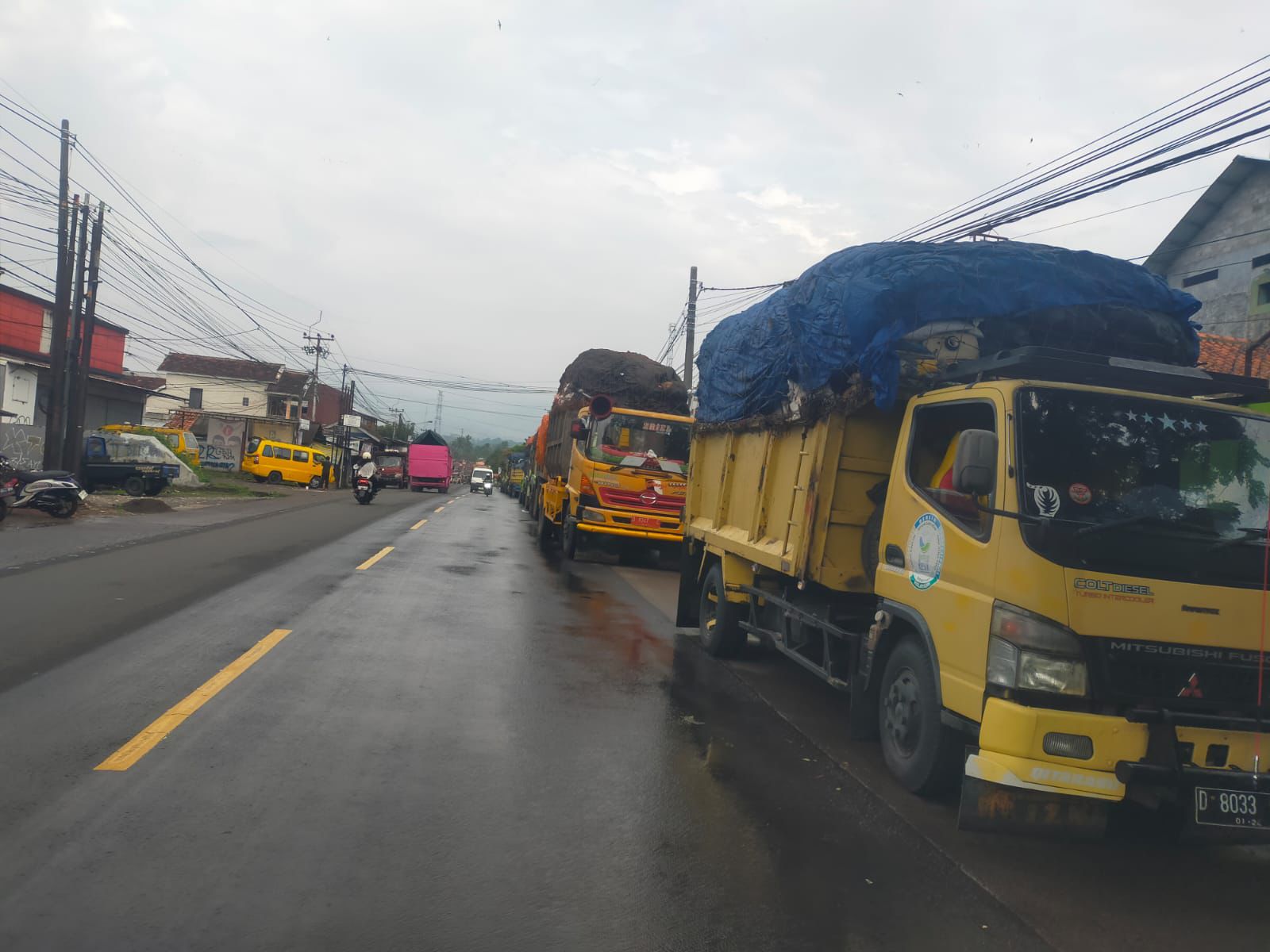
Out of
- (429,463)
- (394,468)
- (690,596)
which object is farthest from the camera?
(394,468)

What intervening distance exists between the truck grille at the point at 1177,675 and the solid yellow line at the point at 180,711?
463 centimetres

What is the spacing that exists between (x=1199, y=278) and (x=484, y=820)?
79.3ft

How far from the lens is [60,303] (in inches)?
917

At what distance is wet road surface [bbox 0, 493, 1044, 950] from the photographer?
3551mm

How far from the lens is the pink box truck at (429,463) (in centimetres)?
5672

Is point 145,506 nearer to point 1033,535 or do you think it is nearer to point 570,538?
point 570,538

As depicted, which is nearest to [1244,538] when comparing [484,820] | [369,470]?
[484,820]

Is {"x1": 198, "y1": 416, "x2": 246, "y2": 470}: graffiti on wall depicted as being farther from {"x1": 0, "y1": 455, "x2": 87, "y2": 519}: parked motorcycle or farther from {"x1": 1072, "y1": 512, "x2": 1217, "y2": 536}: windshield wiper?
{"x1": 1072, "y1": 512, "x2": 1217, "y2": 536}: windshield wiper

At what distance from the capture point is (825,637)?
6543 millimetres

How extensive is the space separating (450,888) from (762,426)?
5.23 metres

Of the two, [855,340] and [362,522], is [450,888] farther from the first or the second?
[362,522]

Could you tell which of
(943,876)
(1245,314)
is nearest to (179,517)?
(943,876)

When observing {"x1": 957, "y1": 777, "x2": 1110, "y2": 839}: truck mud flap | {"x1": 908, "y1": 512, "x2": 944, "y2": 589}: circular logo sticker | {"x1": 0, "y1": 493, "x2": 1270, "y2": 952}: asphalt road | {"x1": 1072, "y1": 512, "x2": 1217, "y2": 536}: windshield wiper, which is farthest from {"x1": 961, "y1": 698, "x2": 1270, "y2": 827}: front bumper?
{"x1": 908, "y1": 512, "x2": 944, "y2": 589}: circular logo sticker

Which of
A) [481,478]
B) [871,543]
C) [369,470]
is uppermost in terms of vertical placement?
[871,543]
